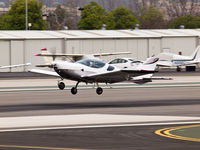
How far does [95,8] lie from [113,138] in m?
94.8

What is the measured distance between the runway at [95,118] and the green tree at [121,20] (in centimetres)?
7748

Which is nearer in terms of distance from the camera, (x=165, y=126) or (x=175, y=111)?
(x=165, y=126)

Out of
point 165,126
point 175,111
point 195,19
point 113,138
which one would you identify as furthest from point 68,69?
point 195,19

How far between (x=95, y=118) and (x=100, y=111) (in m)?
3.01

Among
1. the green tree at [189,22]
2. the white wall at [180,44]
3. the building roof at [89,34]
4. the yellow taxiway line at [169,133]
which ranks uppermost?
the green tree at [189,22]

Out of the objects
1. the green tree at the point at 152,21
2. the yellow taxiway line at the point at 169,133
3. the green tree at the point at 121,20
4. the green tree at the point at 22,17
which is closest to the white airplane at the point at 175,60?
the green tree at the point at 22,17

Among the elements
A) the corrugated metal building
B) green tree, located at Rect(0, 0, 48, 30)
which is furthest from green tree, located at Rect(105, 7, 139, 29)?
the corrugated metal building

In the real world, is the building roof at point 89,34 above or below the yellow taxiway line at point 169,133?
above

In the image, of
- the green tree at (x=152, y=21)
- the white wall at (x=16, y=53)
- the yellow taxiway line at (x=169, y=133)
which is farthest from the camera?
the green tree at (x=152, y=21)

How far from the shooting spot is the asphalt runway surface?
627 inches

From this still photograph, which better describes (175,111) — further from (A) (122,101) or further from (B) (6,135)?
(B) (6,135)

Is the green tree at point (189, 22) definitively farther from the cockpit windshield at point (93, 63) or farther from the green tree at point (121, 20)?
the cockpit windshield at point (93, 63)

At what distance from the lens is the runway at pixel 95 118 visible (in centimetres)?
1617

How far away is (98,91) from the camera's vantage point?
111 ft
